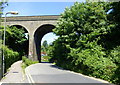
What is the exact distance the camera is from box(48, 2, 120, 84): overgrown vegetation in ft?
58.3

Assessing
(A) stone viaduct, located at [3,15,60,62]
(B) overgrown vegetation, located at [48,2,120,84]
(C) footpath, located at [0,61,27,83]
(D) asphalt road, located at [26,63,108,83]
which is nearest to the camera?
(D) asphalt road, located at [26,63,108,83]

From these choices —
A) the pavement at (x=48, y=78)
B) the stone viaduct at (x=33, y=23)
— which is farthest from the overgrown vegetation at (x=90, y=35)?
the stone viaduct at (x=33, y=23)

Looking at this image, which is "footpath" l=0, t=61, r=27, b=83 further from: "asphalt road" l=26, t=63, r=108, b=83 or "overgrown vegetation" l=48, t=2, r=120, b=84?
"overgrown vegetation" l=48, t=2, r=120, b=84

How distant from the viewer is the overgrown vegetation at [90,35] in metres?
17.8

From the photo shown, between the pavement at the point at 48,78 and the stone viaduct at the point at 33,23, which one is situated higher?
the stone viaduct at the point at 33,23

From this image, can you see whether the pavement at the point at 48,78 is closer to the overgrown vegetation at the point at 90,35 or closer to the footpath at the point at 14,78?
the footpath at the point at 14,78

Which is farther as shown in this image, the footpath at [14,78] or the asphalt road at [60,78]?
the footpath at [14,78]

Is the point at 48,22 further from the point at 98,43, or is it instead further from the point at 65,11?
the point at 98,43

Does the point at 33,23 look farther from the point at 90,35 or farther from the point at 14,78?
the point at 14,78

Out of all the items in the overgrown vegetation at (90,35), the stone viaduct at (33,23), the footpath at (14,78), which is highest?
the stone viaduct at (33,23)

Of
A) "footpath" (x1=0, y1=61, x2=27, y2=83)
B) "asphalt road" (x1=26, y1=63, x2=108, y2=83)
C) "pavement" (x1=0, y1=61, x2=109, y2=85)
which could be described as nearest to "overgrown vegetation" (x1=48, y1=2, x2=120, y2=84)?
"asphalt road" (x1=26, y1=63, x2=108, y2=83)

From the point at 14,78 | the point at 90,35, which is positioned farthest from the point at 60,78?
the point at 90,35

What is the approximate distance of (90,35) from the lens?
21375 mm

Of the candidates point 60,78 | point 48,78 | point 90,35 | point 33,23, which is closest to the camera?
point 60,78
